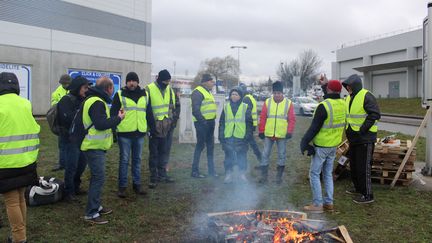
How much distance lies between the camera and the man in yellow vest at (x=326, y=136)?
18.5ft

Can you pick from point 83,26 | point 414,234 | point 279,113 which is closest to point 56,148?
point 279,113

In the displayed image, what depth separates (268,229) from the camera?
439 cm

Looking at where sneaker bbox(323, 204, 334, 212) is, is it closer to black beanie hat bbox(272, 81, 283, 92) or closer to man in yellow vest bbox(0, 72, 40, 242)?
black beanie hat bbox(272, 81, 283, 92)

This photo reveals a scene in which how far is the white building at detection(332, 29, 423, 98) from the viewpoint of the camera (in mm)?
44719

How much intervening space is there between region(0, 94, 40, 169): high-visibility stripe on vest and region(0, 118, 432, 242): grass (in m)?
1.12

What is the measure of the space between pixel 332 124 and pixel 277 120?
1.65 meters

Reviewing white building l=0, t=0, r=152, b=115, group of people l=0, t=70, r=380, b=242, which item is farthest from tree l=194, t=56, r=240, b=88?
group of people l=0, t=70, r=380, b=242

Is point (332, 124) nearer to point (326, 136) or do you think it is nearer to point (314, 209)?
point (326, 136)

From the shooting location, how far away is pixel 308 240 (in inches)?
165

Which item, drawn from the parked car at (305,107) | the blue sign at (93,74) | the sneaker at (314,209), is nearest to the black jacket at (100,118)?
the sneaker at (314,209)

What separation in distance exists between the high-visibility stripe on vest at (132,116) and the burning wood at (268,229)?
6.95 feet

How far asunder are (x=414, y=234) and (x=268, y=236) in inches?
82.1

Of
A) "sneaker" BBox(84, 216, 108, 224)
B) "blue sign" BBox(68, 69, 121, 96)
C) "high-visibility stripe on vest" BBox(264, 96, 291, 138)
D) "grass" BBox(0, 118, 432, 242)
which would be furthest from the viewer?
"blue sign" BBox(68, 69, 121, 96)

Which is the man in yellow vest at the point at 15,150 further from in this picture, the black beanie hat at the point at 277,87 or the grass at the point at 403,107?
the grass at the point at 403,107
